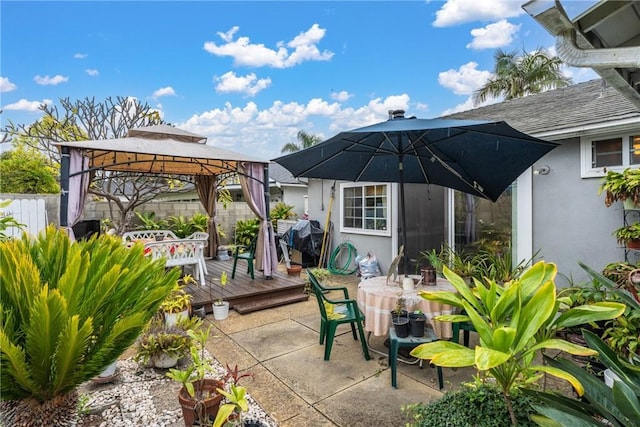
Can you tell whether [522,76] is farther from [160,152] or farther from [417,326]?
[417,326]

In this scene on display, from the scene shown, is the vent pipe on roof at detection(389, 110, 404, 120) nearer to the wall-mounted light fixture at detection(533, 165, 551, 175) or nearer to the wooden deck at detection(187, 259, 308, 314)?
the wall-mounted light fixture at detection(533, 165, 551, 175)

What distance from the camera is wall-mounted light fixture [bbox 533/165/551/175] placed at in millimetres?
4703

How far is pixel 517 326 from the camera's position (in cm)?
140

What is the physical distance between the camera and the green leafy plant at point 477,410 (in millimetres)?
1784

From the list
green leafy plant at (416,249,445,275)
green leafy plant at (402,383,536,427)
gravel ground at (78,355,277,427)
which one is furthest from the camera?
green leafy plant at (416,249,445,275)

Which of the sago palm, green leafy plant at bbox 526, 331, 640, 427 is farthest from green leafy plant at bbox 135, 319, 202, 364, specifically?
green leafy plant at bbox 526, 331, 640, 427

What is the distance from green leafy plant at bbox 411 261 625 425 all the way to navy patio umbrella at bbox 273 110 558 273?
156 cm

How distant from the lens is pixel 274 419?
2588 mm

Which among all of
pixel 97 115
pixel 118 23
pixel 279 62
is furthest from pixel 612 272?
pixel 97 115

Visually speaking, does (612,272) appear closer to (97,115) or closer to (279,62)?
(279,62)

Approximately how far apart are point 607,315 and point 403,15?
23.1 ft

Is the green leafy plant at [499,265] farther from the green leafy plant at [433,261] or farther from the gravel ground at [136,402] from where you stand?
the gravel ground at [136,402]

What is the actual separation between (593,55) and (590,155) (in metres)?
3.31

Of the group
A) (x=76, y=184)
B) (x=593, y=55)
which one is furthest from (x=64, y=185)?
(x=593, y=55)
